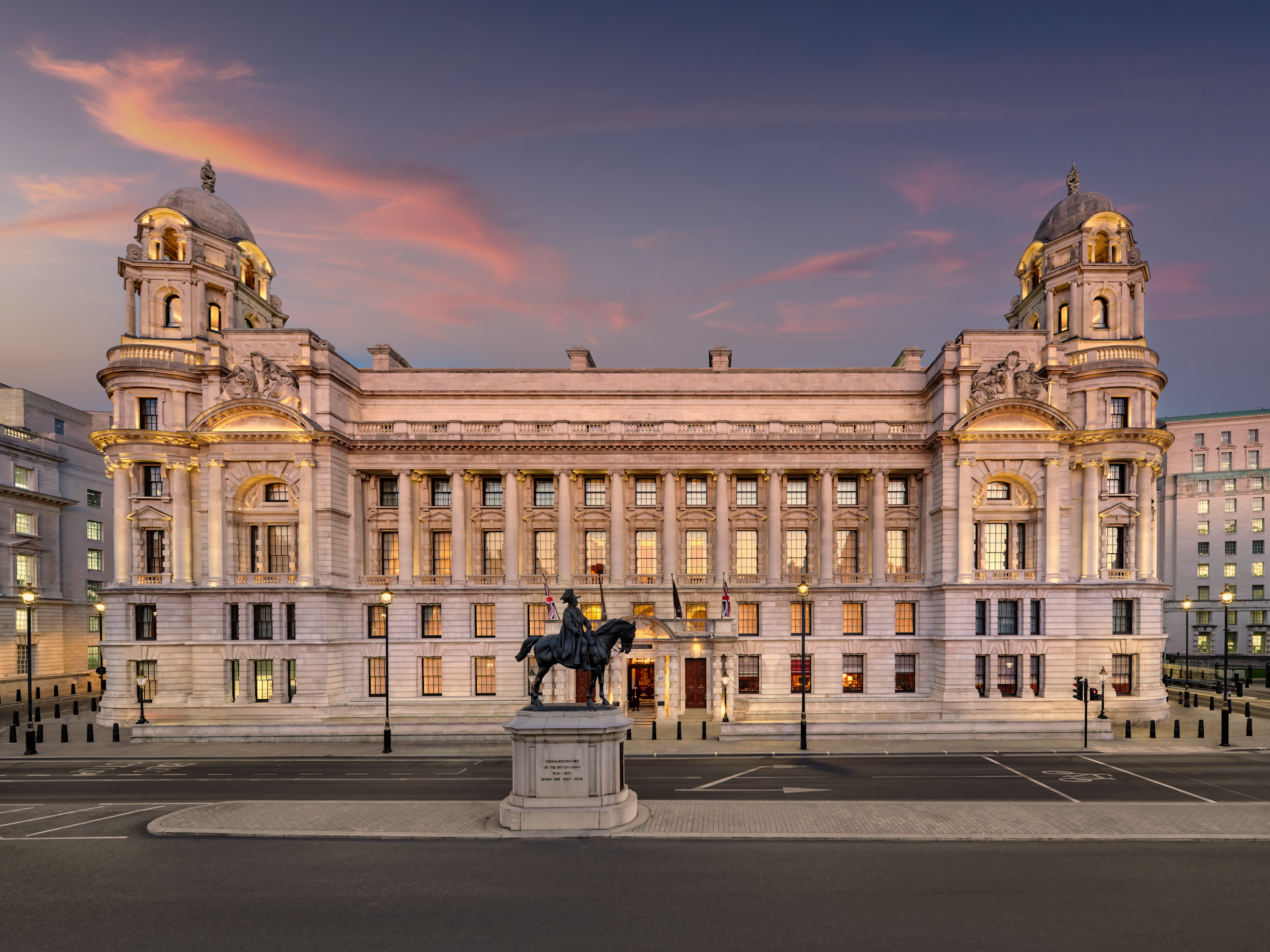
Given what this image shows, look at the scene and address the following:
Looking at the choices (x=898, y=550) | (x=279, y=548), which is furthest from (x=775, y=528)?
(x=279, y=548)

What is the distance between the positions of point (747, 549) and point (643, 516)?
745 cm

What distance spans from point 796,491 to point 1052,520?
50.8ft

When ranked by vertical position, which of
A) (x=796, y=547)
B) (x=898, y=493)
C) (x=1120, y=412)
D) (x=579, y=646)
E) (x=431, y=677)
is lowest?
(x=431, y=677)

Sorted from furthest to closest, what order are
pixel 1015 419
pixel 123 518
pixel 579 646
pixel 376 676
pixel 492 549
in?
pixel 492 549, pixel 376 676, pixel 1015 419, pixel 123 518, pixel 579 646

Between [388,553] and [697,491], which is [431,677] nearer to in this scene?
[388,553]

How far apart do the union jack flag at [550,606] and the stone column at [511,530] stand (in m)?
2.24

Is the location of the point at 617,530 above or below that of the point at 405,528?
below

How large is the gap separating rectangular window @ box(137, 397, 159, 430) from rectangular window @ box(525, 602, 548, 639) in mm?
25626

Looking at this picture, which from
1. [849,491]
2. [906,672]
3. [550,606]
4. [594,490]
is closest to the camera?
[550,606]

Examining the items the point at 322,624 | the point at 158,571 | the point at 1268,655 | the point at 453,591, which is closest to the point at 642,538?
the point at 453,591

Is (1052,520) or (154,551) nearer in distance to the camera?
(1052,520)

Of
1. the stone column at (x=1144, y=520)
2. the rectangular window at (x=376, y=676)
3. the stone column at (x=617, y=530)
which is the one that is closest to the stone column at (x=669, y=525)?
the stone column at (x=617, y=530)

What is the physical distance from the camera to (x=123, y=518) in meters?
43.0

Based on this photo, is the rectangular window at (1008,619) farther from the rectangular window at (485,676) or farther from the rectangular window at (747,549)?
the rectangular window at (485,676)
